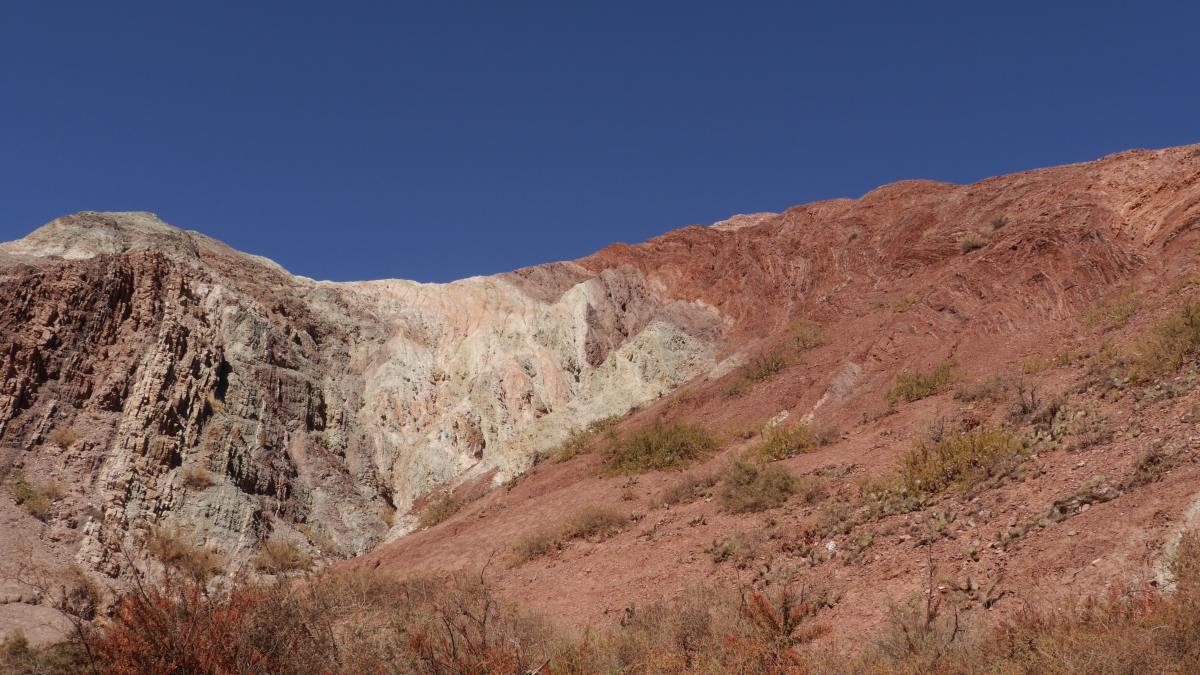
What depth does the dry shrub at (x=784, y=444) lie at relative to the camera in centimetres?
1630

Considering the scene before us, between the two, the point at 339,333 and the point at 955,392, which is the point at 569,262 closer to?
the point at 339,333

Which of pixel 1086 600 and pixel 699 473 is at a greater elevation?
pixel 699 473

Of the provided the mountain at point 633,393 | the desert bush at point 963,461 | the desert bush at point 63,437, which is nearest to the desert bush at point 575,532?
the mountain at point 633,393

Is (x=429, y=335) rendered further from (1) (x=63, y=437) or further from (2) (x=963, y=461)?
(2) (x=963, y=461)

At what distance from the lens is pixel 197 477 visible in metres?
22.6

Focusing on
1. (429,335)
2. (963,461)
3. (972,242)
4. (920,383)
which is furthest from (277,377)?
(972,242)

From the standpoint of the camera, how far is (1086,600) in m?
6.14

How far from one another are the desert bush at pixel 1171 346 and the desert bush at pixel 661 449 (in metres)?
10.6

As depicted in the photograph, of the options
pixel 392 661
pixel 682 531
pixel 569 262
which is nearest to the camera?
pixel 392 661

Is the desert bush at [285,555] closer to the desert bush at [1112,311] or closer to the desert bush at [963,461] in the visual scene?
the desert bush at [963,461]

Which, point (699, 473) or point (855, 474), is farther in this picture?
point (699, 473)

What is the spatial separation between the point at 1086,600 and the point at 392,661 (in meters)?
6.89

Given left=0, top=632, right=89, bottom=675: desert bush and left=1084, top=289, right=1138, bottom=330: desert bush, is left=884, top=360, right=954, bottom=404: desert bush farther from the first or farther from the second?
left=0, top=632, right=89, bottom=675: desert bush

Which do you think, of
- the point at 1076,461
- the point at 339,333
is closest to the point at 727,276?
the point at 339,333
